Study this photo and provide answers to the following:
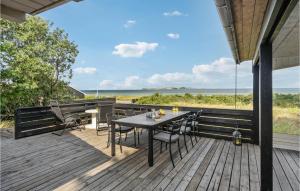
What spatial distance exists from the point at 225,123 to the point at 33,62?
6.15m

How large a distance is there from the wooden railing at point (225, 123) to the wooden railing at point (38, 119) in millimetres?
2894

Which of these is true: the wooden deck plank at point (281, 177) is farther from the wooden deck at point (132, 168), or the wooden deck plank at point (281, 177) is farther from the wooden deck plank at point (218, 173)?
the wooden deck plank at point (218, 173)

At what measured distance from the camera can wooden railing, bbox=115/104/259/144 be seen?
4555 millimetres

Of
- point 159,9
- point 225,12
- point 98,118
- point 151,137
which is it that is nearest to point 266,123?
point 225,12

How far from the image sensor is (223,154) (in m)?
3.74

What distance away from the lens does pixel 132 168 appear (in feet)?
9.94

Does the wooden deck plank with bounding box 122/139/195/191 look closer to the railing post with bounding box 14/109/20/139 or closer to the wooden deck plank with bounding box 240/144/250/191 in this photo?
the wooden deck plank with bounding box 240/144/250/191

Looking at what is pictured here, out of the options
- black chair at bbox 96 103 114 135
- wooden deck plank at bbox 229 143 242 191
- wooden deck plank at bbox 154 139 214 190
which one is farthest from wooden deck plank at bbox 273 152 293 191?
black chair at bbox 96 103 114 135

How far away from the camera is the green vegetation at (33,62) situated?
233 inches

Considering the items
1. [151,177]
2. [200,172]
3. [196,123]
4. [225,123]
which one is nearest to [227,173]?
[200,172]

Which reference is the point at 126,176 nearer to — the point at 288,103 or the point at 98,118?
the point at 98,118

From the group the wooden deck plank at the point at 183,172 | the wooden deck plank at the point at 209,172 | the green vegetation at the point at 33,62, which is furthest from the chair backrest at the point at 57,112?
the wooden deck plank at the point at 209,172

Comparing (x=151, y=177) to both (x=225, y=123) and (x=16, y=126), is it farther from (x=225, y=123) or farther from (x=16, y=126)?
(x=16, y=126)

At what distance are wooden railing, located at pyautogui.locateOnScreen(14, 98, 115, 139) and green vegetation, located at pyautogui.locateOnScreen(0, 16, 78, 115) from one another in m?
1.31
